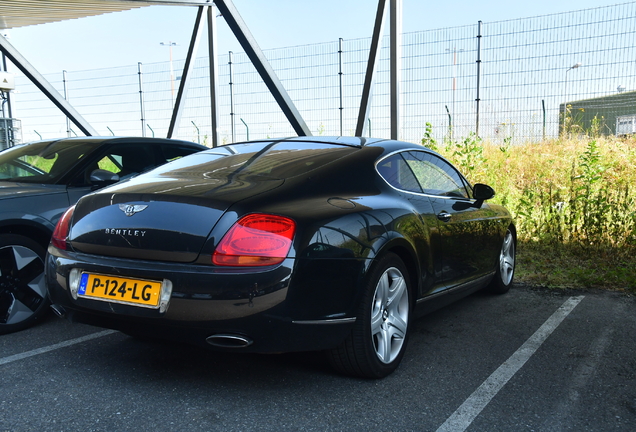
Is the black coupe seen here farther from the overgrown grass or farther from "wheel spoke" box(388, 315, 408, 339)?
the overgrown grass

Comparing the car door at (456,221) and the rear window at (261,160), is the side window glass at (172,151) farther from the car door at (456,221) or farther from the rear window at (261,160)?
the car door at (456,221)

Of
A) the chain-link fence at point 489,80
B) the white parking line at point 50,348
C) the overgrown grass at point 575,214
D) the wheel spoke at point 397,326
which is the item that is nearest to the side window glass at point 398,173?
the wheel spoke at point 397,326

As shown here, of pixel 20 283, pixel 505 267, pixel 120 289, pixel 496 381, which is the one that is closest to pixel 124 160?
pixel 20 283

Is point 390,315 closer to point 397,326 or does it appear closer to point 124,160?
point 397,326

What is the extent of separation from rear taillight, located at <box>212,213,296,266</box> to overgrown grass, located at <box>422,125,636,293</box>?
3865 millimetres

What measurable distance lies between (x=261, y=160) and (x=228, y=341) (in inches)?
51.0

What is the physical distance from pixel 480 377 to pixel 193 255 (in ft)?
5.64

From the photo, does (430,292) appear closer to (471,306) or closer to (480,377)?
(480,377)

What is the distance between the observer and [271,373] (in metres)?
3.38

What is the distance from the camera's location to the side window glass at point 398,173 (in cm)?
374

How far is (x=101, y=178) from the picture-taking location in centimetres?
476

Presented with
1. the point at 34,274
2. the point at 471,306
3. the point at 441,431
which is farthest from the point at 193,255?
the point at 471,306

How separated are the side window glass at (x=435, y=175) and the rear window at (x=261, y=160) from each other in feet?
1.86

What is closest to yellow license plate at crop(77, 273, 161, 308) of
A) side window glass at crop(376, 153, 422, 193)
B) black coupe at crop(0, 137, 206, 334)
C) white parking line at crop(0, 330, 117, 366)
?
white parking line at crop(0, 330, 117, 366)
